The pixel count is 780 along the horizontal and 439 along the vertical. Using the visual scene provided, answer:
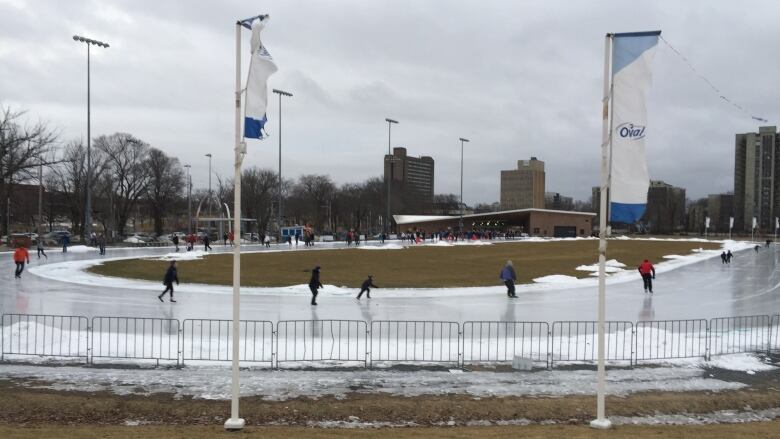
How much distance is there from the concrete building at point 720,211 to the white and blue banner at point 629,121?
160 metres

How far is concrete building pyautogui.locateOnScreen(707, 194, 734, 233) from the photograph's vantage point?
496ft

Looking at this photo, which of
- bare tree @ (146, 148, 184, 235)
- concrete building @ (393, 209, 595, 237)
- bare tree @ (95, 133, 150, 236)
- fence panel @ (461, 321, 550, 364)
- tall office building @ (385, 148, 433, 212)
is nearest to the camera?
fence panel @ (461, 321, 550, 364)

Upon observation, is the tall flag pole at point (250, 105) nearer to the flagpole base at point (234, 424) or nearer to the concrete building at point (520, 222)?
the flagpole base at point (234, 424)

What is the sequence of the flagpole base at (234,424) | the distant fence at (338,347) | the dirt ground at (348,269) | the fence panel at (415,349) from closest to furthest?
1. the flagpole base at (234,424)
2. the distant fence at (338,347)
3. the fence panel at (415,349)
4. the dirt ground at (348,269)

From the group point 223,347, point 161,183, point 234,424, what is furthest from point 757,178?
point 234,424

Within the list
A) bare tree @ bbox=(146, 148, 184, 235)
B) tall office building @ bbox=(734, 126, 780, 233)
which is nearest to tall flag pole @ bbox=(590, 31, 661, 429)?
bare tree @ bbox=(146, 148, 184, 235)

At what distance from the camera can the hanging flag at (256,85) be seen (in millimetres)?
8125

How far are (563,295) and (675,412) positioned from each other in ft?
52.5

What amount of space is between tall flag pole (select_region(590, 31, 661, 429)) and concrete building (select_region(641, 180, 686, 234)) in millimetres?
153549

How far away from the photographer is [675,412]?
952 cm

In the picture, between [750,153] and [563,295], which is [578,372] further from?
[750,153]

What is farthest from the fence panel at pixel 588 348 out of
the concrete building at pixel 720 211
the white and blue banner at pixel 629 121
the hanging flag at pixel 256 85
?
the concrete building at pixel 720 211

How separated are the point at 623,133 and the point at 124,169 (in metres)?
81.3

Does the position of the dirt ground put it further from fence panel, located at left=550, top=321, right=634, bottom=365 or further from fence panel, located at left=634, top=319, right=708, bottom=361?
fence panel, located at left=634, top=319, right=708, bottom=361
